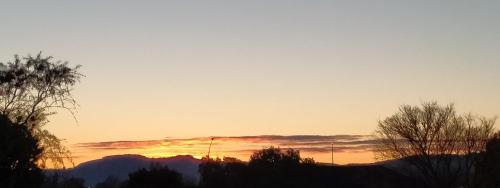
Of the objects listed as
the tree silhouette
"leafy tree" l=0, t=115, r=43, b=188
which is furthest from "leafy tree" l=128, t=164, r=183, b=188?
"leafy tree" l=0, t=115, r=43, b=188

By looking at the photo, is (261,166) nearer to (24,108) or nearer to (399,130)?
(399,130)

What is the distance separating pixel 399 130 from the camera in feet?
233

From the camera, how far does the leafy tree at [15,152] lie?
1198 inches

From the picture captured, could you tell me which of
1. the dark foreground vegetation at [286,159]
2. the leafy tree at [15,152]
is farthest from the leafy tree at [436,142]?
the leafy tree at [15,152]

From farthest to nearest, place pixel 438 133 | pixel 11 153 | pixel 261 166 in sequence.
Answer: pixel 261 166 < pixel 438 133 < pixel 11 153

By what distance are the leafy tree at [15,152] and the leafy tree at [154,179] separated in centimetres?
3767

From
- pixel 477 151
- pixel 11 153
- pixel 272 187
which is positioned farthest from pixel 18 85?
pixel 272 187

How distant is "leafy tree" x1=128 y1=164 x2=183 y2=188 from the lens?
72.2m

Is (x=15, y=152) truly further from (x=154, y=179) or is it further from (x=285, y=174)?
(x=285, y=174)

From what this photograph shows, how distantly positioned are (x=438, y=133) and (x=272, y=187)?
35922mm

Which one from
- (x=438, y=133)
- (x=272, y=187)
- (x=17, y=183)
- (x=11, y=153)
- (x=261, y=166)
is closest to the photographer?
(x=11, y=153)

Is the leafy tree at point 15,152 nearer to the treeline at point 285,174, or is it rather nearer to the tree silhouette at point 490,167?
the tree silhouette at point 490,167

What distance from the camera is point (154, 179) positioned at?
72312mm

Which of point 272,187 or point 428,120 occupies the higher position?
point 428,120
